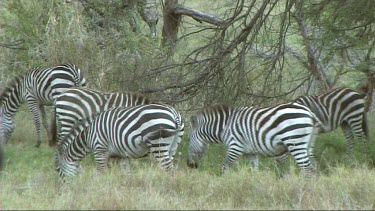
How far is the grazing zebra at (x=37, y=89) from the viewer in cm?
1219

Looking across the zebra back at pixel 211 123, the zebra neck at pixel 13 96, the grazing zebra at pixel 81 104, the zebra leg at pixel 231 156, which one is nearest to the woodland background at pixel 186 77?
the zebra leg at pixel 231 156

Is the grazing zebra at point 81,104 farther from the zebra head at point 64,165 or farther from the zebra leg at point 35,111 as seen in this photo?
the zebra leg at point 35,111

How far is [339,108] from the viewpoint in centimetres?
1152

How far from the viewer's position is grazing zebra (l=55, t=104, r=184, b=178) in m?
8.89

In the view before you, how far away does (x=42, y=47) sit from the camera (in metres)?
14.4

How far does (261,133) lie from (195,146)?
1532 mm

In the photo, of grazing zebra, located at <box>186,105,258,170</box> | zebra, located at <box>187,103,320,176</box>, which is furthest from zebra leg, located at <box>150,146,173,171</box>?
grazing zebra, located at <box>186,105,258,170</box>

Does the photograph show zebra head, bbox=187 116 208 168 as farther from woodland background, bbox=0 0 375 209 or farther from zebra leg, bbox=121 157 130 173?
zebra leg, bbox=121 157 130 173

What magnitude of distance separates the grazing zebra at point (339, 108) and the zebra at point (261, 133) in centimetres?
147

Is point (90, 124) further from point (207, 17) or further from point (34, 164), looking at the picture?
point (207, 17)

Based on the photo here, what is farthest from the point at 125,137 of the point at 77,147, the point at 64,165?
the point at 64,165

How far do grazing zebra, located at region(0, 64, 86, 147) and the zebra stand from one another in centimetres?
262

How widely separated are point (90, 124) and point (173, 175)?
2.03 m

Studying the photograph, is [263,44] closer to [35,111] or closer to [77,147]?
[35,111]
